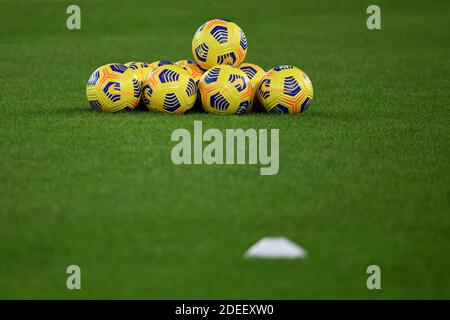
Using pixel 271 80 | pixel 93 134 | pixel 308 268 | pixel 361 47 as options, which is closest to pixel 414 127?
pixel 271 80

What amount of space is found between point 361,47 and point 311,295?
51.5ft

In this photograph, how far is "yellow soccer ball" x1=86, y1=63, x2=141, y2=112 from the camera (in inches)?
442

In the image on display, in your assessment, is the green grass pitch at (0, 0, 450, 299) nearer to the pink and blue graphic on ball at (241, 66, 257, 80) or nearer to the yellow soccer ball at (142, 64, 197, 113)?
the yellow soccer ball at (142, 64, 197, 113)

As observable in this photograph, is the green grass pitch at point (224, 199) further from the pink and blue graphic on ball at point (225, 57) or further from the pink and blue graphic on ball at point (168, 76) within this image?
the pink and blue graphic on ball at point (225, 57)

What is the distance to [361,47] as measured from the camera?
2077cm

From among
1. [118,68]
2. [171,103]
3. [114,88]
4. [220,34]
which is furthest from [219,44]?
[114,88]

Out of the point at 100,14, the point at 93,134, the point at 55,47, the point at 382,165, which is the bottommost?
the point at 382,165

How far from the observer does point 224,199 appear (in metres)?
7.59

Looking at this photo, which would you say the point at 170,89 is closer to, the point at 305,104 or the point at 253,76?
the point at 253,76

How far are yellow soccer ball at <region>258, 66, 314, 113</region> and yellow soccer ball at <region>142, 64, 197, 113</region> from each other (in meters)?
0.89

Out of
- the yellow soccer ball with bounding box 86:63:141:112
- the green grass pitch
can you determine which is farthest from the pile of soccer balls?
the green grass pitch

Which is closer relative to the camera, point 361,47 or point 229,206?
point 229,206

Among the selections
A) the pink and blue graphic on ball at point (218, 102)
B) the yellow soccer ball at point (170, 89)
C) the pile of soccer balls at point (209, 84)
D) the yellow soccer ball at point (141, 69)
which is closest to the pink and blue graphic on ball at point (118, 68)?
the pile of soccer balls at point (209, 84)

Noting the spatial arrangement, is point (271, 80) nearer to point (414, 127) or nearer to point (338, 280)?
point (414, 127)
